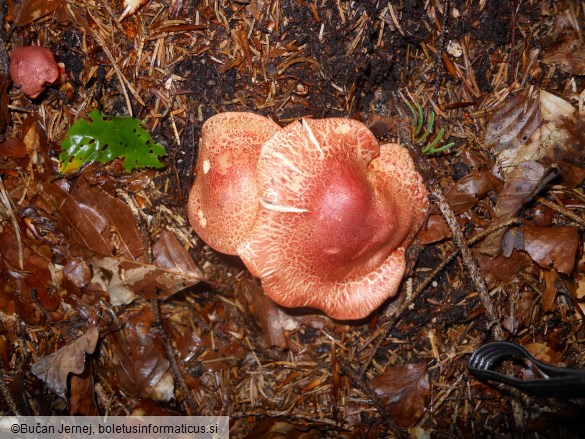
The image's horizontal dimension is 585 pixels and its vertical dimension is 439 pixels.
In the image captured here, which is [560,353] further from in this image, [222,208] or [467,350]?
[222,208]

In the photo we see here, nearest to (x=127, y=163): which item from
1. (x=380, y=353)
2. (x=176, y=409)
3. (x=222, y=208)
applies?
(x=222, y=208)

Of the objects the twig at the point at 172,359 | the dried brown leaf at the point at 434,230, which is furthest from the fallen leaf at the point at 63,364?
the dried brown leaf at the point at 434,230

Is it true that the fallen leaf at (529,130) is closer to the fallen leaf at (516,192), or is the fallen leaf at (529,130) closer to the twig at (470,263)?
the fallen leaf at (516,192)

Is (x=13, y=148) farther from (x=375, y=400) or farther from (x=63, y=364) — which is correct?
(x=375, y=400)

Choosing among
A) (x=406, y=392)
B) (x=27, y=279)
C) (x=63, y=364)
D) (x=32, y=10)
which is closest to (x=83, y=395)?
(x=63, y=364)

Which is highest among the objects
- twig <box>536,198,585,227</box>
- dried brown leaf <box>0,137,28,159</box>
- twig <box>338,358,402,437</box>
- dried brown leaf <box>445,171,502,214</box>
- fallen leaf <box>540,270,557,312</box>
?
dried brown leaf <box>0,137,28,159</box>

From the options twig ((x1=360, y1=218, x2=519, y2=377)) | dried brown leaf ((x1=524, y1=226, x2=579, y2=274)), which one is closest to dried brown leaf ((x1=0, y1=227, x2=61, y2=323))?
twig ((x1=360, y1=218, x2=519, y2=377))

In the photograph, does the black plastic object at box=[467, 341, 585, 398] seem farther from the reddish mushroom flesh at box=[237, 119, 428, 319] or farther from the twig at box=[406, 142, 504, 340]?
the reddish mushroom flesh at box=[237, 119, 428, 319]
